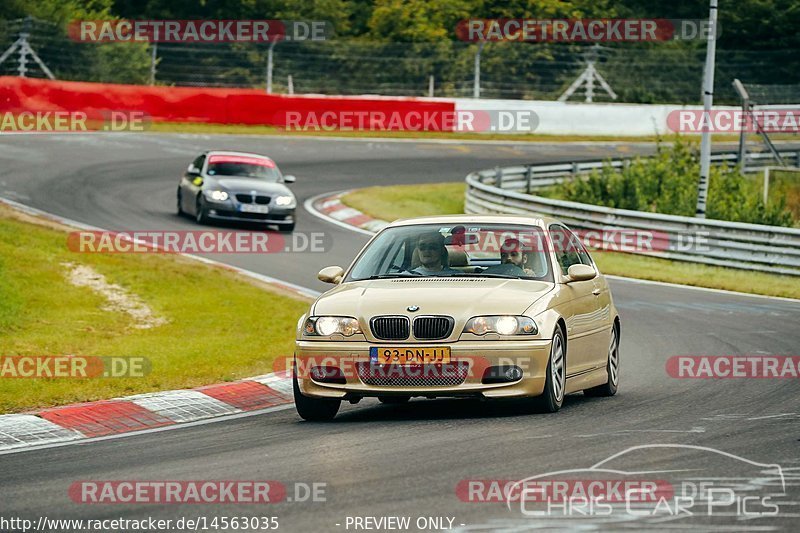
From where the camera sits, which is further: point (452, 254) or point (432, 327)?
point (452, 254)

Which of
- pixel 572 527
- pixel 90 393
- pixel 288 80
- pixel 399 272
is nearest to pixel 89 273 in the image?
pixel 90 393

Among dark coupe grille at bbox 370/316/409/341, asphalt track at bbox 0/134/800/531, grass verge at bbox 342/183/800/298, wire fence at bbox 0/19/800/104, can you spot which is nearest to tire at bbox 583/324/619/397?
asphalt track at bbox 0/134/800/531

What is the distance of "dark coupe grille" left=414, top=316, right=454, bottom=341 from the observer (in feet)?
33.5

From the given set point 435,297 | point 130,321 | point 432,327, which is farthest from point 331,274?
point 130,321

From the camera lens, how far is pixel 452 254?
11320 millimetres

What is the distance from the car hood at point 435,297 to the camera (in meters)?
10.3

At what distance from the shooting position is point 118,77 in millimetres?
47594

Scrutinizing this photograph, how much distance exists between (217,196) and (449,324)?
56.6 feet

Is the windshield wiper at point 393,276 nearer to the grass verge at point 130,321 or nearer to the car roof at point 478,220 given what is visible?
the car roof at point 478,220

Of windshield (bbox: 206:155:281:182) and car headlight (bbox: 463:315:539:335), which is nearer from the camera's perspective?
car headlight (bbox: 463:315:539:335)

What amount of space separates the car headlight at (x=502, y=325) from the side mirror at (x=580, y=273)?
0.98m

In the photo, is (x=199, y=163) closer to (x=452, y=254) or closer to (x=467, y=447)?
(x=452, y=254)

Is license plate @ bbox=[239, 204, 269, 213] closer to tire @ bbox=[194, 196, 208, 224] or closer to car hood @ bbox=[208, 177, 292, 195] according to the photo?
car hood @ bbox=[208, 177, 292, 195]

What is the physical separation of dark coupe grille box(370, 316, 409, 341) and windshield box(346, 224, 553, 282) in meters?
0.95
